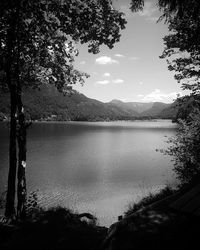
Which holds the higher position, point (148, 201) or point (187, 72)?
point (187, 72)

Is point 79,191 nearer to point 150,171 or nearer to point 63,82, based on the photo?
point 150,171

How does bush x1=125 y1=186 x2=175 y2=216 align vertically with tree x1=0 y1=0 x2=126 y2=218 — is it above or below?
below

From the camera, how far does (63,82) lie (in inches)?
499

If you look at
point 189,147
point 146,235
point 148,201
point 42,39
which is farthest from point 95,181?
point 146,235

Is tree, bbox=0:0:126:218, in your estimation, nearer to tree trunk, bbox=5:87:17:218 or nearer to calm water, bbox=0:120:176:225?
tree trunk, bbox=5:87:17:218

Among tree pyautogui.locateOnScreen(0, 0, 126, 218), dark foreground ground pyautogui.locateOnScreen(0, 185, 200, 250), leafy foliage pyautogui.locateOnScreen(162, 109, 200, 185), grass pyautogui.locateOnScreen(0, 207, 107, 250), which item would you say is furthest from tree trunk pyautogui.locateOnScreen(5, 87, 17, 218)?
leafy foliage pyautogui.locateOnScreen(162, 109, 200, 185)

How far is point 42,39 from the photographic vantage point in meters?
10.4

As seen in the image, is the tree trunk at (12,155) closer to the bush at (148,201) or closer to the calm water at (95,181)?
the bush at (148,201)

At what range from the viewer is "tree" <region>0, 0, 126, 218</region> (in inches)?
355

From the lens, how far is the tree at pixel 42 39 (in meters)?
9.02

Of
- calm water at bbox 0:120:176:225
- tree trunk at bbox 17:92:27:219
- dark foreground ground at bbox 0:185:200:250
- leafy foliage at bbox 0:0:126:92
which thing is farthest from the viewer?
calm water at bbox 0:120:176:225

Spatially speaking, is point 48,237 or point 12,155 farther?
point 12,155

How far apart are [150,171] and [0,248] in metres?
44.1

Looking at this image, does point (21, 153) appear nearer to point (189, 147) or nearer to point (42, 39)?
point (42, 39)
